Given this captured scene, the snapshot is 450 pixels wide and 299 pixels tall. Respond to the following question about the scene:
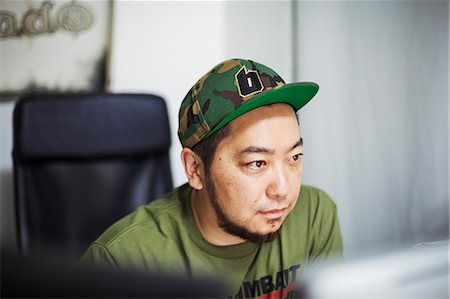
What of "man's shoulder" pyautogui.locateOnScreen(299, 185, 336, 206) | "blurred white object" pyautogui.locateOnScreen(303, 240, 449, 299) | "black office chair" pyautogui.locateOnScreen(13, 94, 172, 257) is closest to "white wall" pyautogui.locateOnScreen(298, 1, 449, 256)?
"man's shoulder" pyautogui.locateOnScreen(299, 185, 336, 206)

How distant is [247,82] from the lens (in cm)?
73

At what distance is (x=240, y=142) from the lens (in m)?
0.74

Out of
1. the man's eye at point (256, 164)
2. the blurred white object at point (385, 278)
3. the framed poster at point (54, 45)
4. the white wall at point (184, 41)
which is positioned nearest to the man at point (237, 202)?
the man's eye at point (256, 164)

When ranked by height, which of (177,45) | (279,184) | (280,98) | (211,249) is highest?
(177,45)

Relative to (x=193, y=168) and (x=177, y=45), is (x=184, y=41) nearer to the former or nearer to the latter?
(x=177, y=45)

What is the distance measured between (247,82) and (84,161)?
2.45ft

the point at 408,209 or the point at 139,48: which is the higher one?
the point at 139,48

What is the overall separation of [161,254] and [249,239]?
0.13 m

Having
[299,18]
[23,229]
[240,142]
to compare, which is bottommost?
[23,229]

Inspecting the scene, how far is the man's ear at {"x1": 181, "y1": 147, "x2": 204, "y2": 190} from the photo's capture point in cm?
81

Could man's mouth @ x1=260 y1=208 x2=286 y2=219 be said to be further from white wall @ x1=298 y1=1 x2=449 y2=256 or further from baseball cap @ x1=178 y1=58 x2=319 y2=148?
white wall @ x1=298 y1=1 x2=449 y2=256

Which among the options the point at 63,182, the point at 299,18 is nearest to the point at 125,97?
the point at 63,182

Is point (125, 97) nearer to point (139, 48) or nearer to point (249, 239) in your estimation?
point (139, 48)

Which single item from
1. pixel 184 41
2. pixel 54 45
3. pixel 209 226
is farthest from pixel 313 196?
pixel 54 45
